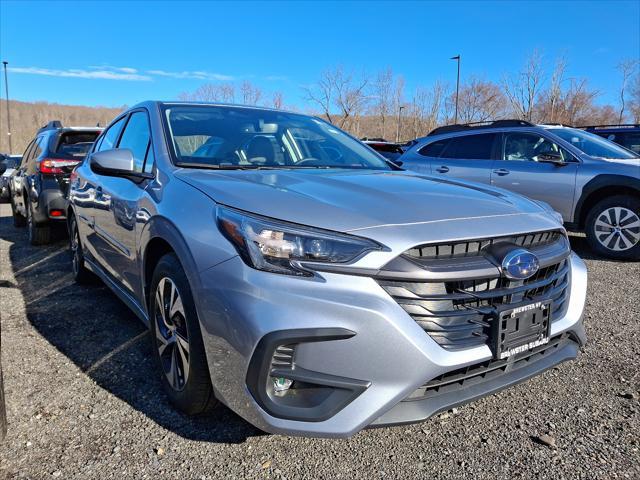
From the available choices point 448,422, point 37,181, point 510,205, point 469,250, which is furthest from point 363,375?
point 37,181

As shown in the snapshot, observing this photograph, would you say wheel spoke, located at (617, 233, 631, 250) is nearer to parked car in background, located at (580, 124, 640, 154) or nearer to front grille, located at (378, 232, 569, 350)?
front grille, located at (378, 232, 569, 350)

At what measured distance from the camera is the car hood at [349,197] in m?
1.97

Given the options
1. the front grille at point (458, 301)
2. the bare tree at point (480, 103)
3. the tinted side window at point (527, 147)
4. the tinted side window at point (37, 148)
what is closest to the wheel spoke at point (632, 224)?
the tinted side window at point (527, 147)

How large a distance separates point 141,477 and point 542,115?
4653cm

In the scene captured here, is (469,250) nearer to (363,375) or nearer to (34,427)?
(363,375)

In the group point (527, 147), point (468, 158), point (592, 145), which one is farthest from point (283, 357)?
point (592, 145)

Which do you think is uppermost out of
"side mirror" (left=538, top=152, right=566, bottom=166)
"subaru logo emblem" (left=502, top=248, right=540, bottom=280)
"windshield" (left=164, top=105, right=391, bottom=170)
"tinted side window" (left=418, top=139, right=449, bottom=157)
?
"windshield" (left=164, top=105, right=391, bottom=170)

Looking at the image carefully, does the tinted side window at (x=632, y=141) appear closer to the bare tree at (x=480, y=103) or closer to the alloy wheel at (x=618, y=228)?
the alloy wheel at (x=618, y=228)

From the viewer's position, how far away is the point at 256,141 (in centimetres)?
318

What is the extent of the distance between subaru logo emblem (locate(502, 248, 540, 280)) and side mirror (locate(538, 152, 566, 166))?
16.3ft

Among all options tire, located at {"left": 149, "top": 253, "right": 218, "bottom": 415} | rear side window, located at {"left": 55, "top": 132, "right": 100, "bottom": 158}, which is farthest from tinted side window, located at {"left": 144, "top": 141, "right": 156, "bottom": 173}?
rear side window, located at {"left": 55, "top": 132, "right": 100, "bottom": 158}

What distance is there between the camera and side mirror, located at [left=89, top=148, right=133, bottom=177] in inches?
110

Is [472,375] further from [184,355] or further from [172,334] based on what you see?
[172,334]

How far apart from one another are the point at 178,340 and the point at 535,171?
5598 mm
